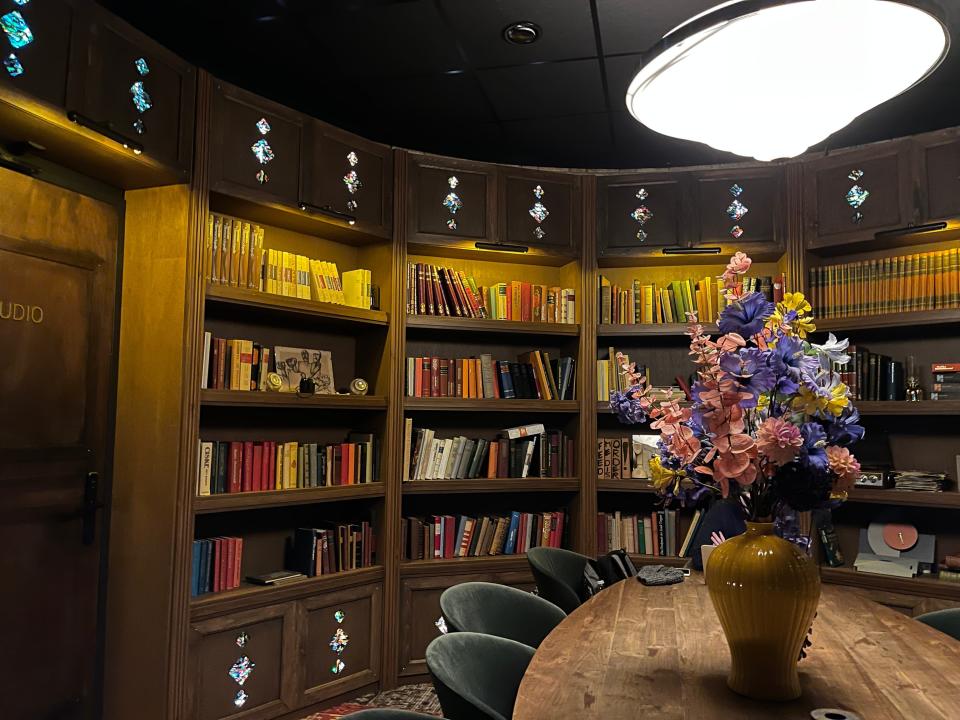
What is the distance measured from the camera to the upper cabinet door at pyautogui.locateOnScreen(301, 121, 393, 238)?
150 inches

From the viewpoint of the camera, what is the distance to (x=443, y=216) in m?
4.33

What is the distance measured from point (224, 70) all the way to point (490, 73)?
1372 millimetres

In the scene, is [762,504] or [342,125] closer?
[762,504]

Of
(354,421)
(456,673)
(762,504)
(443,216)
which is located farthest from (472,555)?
(762,504)

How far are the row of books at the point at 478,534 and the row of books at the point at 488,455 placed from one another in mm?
245

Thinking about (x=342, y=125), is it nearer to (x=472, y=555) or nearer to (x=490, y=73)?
(x=490, y=73)

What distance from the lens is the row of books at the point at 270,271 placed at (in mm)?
3471

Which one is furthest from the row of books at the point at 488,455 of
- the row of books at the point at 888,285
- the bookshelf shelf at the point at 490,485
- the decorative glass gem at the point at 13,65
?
the decorative glass gem at the point at 13,65

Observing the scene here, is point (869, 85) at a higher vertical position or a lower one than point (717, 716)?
higher

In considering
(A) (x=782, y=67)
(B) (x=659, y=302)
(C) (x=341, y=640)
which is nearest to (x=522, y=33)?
(A) (x=782, y=67)

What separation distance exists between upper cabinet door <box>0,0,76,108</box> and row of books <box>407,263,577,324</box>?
203 centimetres

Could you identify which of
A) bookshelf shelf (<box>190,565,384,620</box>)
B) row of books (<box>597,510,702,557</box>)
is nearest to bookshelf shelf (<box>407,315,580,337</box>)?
row of books (<box>597,510,702,557</box>)

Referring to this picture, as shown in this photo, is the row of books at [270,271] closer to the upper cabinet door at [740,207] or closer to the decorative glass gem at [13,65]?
the decorative glass gem at [13,65]

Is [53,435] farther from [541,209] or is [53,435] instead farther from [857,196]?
[857,196]
